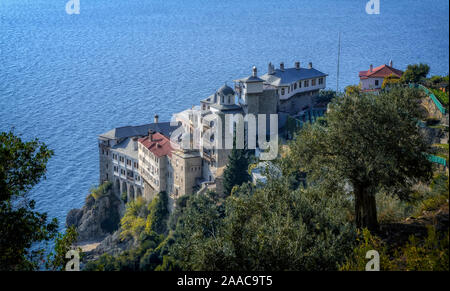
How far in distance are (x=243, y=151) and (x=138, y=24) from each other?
114 m

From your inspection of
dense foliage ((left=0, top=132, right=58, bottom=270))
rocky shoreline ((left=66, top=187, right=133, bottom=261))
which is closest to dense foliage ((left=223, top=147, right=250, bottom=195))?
rocky shoreline ((left=66, top=187, right=133, bottom=261))

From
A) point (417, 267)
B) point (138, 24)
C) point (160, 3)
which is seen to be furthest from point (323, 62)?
point (160, 3)

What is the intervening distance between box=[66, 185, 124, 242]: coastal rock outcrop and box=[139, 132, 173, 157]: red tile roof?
868cm

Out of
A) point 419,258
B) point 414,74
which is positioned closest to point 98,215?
point 414,74

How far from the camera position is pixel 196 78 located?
3885 inches

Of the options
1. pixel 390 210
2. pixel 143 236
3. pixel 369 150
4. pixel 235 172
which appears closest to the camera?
pixel 369 150

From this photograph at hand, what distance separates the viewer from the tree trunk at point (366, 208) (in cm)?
1805

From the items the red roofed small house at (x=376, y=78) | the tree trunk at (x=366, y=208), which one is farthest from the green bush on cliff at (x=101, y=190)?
the tree trunk at (x=366, y=208)

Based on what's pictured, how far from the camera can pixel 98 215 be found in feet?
192

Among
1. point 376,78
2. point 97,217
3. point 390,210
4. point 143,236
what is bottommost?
point 143,236

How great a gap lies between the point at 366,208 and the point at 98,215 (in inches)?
1763

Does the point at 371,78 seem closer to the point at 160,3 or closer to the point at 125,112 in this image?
the point at 125,112

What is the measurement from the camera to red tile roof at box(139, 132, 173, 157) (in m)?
49.6

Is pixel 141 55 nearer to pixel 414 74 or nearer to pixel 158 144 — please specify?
pixel 158 144
